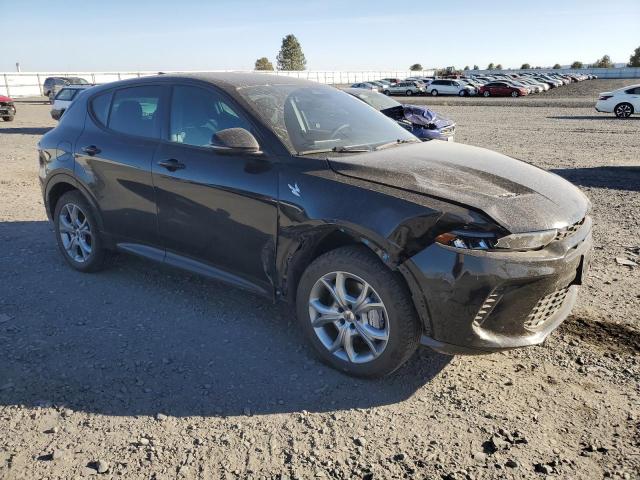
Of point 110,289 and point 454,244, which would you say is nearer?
point 454,244

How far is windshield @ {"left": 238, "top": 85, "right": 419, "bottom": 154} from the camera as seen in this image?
3789 mm

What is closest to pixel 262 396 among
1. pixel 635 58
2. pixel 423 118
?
pixel 423 118

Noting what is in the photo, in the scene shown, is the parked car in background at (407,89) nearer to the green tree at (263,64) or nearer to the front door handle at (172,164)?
the front door handle at (172,164)

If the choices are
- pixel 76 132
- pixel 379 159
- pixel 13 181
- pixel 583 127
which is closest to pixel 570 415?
pixel 379 159

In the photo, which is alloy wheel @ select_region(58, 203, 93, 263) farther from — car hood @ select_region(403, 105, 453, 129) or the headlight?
car hood @ select_region(403, 105, 453, 129)

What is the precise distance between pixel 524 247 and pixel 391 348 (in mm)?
931

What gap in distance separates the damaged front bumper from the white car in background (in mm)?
23064

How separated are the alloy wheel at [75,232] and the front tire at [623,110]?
2351 cm

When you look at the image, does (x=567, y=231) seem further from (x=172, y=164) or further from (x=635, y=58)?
(x=635, y=58)

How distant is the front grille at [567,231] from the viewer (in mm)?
3033

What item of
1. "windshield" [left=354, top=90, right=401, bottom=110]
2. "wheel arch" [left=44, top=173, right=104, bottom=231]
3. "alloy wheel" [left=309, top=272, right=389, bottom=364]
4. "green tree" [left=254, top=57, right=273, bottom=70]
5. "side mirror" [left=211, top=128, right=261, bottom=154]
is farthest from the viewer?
"green tree" [left=254, top=57, right=273, bottom=70]

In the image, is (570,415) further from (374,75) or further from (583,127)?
(374,75)

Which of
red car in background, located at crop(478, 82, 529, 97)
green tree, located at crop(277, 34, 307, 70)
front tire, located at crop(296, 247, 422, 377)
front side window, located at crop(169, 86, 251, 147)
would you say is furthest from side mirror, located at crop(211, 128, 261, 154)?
green tree, located at crop(277, 34, 307, 70)

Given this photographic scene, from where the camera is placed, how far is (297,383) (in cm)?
337
